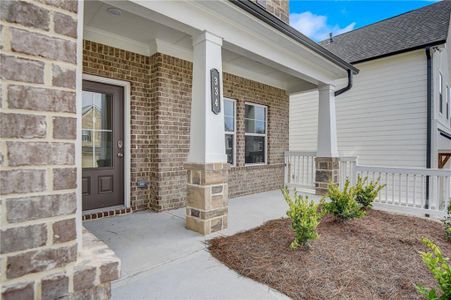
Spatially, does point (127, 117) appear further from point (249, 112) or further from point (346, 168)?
point (346, 168)

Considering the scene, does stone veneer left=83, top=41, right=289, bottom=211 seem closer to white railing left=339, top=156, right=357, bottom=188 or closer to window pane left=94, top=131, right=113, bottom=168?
window pane left=94, top=131, right=113, bottom=168

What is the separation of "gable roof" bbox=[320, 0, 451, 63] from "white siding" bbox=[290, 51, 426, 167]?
35 cm

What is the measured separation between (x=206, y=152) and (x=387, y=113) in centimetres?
673

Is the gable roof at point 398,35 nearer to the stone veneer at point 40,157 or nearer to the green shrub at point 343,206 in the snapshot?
the green shrub at point 343,206

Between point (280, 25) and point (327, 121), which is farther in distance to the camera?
point (327, 121)

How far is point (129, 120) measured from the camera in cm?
454

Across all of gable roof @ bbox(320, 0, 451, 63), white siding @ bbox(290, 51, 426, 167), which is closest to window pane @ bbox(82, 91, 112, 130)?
white siding @ bbox(290, 51, 426, 167)

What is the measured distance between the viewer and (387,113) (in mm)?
A: 7629

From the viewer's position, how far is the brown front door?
4.23 metres

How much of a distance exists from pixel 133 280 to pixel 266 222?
2308mm

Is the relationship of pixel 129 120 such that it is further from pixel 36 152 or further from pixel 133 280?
pixel 36 152

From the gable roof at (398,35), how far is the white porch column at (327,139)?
304cm

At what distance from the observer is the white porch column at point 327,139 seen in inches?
241

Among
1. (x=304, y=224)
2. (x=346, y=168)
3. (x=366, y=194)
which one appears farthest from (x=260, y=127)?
(x=304, y=224)
